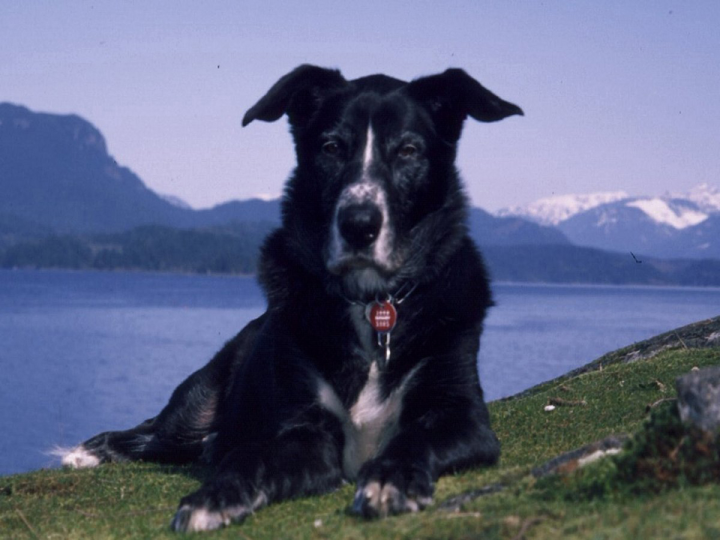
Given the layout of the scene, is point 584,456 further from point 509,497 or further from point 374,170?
point 374,170

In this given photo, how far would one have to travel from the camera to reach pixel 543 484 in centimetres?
424

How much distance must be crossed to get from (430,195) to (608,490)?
113 inches

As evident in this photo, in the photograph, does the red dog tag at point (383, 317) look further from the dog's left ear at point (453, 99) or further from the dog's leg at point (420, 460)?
the dog's left ear at point (453, 99)

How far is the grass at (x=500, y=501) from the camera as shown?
341 centimetres

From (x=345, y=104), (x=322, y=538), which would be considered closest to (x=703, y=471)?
(x=322, y=538)

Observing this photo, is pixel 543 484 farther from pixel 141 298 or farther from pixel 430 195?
pixel 141 298

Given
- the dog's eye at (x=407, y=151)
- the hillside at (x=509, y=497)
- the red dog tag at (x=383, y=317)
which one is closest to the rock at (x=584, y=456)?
the hillside at (x=509, y=497)

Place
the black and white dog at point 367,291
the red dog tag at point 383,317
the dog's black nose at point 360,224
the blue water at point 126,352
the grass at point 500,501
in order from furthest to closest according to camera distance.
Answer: the blue water at point 126,352 < the red dog tag at point 383,317 < the black and white dog at point 367,291 < the dog's black nose at point 360,224 < the grass at point 500,501

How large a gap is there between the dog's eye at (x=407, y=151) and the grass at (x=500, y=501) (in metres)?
2.17

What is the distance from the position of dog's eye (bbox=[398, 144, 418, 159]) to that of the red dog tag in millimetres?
1028

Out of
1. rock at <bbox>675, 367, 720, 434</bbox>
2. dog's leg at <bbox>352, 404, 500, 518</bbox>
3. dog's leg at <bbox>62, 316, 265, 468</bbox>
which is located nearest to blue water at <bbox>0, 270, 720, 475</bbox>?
dog's leg at <bbox>62, 316, 265, 468</bbox>

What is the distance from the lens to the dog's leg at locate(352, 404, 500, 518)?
450cm

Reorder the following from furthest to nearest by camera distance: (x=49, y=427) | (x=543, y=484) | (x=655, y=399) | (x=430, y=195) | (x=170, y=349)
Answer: (x=170, y=349) → (x=49, y=427) → (x=655, y=399) → (x=430, y=195) → (x=543, y=484)

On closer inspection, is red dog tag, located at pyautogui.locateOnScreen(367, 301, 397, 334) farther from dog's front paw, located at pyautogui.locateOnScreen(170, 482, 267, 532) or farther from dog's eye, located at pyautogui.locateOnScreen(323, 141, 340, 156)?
dog's front paw, located at pyautogui.locateOnScreen(170, 482, 267, 532)
